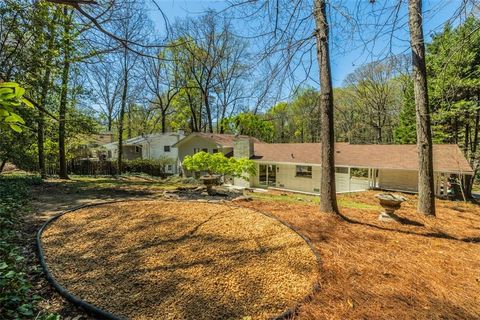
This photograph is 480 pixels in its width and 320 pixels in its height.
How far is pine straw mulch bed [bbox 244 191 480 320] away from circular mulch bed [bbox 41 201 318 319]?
0.34 meters

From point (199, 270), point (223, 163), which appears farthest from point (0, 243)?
point (223, 163)

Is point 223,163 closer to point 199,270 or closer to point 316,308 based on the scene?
point 199,270

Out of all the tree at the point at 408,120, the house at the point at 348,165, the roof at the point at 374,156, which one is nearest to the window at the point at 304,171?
the house at the point at 348,165

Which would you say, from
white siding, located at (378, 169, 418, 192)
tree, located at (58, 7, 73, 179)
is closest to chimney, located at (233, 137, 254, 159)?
white siding, located at (378, 169, 418, 192)

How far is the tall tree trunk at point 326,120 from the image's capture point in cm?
536

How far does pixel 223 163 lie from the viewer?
12.5m

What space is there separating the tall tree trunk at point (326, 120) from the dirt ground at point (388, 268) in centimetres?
48

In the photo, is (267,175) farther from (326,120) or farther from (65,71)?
(65,71)

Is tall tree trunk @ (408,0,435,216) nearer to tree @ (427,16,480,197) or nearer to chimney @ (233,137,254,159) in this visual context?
tree @ (427,16,480,197)

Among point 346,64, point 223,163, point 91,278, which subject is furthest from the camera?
point 223,163

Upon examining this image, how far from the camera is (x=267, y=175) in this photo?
17.4m

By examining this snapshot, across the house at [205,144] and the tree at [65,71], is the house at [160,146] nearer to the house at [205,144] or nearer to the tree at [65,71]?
the house at [205,144]

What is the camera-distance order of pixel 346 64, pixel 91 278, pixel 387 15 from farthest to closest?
pixel 346 64
pixel 387 15
pixel 91 278

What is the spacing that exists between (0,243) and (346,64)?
712cm
